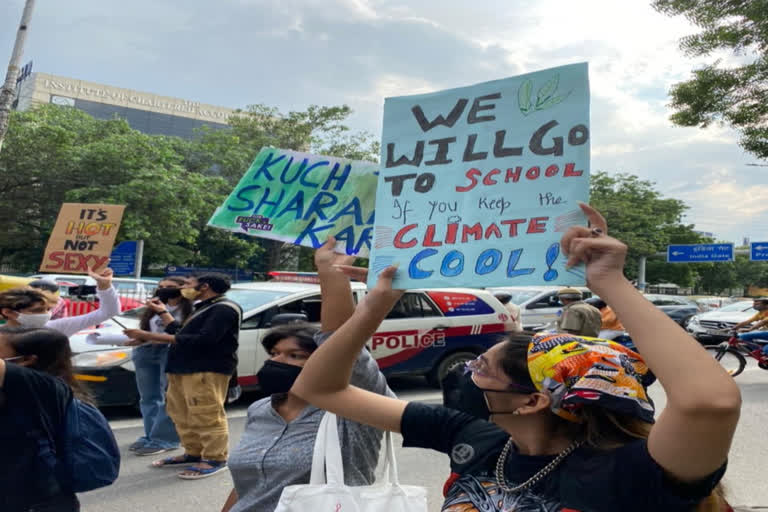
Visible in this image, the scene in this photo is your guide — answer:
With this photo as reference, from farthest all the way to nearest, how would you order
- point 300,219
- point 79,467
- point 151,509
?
point 151,509 < point 300,219 < point 79,467

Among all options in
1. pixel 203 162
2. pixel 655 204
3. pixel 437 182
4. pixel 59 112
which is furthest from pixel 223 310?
pixel 655 204

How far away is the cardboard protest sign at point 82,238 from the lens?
5.77 m

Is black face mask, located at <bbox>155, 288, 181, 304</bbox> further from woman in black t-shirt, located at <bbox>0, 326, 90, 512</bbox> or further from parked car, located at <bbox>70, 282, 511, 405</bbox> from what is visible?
woman in black t-shirt, located at <bbox>0, 326, 90, 512</bbox>

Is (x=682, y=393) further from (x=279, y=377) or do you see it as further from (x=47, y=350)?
(x=47, y=350)

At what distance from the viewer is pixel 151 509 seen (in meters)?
4.34

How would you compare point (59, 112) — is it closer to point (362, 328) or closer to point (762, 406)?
point (762, 406)

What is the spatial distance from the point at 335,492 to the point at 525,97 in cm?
132

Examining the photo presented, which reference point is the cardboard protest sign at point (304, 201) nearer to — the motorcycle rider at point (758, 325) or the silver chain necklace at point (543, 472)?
the silver chain necklace at point (543, 472)

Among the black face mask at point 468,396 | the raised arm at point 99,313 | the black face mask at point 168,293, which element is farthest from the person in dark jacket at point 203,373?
the black face mask at point 468,396

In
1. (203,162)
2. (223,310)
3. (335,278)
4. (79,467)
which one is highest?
(203,162)

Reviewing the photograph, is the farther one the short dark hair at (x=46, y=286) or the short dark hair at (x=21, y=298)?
the short dark hair at (x=46, y=286)

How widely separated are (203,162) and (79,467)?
87.1 feet

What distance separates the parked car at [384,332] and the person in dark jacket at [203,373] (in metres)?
1.72

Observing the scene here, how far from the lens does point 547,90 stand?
1979 millimetres
